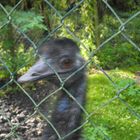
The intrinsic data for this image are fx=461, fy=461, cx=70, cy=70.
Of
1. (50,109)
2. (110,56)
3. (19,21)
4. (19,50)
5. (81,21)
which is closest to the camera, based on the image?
(50,109)

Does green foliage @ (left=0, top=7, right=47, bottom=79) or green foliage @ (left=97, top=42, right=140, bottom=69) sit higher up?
green foliage @ (left=0, top=7, right=47, bottom=79)

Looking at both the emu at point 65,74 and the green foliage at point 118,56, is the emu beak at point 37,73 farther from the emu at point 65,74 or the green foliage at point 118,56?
the green foliage at point 118,56

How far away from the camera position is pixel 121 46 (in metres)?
7.98

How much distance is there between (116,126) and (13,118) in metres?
1.04

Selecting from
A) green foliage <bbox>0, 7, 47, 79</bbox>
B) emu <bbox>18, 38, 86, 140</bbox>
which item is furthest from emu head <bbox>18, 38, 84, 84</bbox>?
green foliage <bbox>0, 7, 47, 79</bbox>

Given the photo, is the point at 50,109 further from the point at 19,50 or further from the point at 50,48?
the point at 19,50

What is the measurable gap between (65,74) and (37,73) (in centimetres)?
11

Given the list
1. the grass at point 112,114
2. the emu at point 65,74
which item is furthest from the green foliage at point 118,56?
the emu at point 65,74

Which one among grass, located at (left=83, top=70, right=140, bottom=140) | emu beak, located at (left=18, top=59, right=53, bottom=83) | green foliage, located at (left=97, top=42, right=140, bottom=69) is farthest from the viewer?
green foliage, located at (left=97, top=42, right=140, bottom=69)

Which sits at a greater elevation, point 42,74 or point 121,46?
point 42,74

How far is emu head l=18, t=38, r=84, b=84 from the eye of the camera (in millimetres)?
1631

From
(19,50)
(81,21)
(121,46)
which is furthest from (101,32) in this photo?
(19,50)

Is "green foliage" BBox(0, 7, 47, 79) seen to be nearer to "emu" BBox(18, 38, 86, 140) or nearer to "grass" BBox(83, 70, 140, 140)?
"grass" BBox(83, 70, 140, 140)

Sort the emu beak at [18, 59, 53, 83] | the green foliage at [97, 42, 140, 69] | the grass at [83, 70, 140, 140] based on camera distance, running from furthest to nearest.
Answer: the green foliage at [97, 42, 140, 69] → the grass at [83, 70, 140, 140] → the emu beak at [18, 59, 53, 83]
